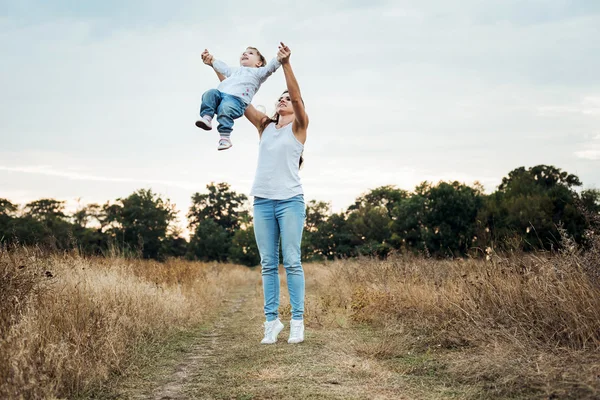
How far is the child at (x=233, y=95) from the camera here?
5.20 m

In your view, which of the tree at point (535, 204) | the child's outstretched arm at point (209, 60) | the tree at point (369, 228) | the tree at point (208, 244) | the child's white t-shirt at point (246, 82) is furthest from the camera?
the tree at point (208, 244)

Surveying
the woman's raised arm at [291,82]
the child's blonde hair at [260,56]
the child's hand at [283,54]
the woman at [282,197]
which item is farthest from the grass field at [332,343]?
the child's blonde hair at [260,56]

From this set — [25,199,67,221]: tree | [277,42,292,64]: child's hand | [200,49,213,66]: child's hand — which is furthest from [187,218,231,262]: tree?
[277,42,292,64]: child's hand

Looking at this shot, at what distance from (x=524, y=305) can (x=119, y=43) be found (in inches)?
397

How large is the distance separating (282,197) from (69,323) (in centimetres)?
214

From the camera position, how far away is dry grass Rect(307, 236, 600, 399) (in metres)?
3.29

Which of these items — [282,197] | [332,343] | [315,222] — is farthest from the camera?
[315,222]

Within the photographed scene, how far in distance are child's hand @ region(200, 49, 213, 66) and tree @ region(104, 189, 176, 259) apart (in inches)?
1931

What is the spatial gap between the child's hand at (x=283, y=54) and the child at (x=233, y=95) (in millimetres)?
272

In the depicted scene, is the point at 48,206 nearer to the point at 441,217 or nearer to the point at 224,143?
the point at 441,217

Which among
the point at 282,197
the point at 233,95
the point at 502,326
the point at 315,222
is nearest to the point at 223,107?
the point at 233,95

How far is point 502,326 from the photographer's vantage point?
4.20 m

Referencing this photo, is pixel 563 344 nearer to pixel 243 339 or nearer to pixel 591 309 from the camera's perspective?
pixel 591 309

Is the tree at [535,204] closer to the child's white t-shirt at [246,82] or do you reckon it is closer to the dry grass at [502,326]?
the dry grass at [502,326]
